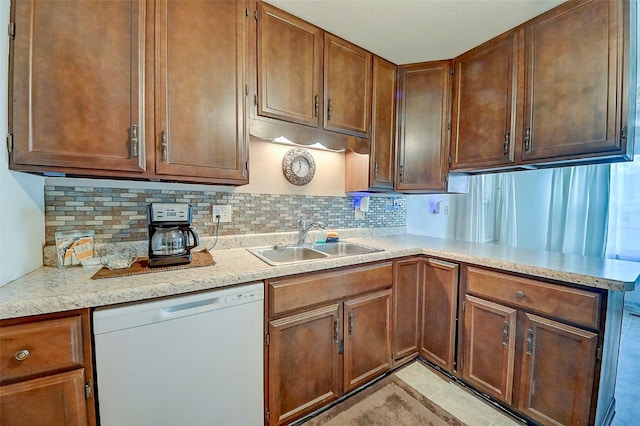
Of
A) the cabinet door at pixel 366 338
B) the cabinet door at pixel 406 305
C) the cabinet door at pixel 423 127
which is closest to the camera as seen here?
the cabinet door at pixel 366 338

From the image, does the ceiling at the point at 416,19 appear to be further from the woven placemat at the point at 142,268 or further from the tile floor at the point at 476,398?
the tile floor at the point at 476,398

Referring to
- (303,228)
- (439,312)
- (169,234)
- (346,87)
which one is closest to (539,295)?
(439,312)

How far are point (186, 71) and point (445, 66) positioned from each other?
191cm

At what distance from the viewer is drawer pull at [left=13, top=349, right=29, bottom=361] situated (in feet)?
2.50

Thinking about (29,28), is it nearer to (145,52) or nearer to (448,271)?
(145,52)

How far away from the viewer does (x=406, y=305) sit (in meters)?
1.81

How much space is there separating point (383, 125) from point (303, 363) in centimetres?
178

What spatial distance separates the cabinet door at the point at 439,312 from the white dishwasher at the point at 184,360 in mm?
1274

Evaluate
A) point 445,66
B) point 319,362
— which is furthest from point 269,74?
point 319,362

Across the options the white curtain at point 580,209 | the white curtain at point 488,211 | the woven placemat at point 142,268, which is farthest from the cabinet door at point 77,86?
the white curtain at point 580,209

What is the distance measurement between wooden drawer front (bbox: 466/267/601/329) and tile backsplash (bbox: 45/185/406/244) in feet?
3.35

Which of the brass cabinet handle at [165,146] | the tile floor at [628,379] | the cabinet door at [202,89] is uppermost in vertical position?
the cabinet door at [202,89]

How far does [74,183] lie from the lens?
124 cm

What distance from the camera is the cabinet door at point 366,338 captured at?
4.95 ft
